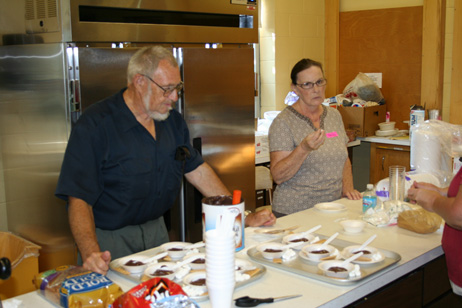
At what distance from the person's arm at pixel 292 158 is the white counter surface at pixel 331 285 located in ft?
1.36

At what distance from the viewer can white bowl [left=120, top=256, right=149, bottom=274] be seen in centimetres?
180

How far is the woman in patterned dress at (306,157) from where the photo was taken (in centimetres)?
292

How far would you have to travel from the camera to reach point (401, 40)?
207 inches

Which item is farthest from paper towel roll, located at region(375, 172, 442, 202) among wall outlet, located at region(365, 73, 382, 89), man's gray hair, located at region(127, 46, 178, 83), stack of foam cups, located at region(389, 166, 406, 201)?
wall outlet, located at region(365, 73, 382, 89)

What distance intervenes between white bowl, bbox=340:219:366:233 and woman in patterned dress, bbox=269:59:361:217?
614 millimetres

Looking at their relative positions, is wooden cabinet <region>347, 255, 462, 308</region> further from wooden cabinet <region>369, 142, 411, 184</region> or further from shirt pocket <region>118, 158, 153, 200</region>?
wooden cabinet <region>369, 142, 411, 184</region>

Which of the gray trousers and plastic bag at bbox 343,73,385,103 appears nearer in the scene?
the gray trousers

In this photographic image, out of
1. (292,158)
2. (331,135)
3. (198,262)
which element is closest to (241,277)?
(198,262)

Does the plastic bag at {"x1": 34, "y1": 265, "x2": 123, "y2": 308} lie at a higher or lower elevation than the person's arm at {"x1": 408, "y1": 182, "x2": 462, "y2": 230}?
lower

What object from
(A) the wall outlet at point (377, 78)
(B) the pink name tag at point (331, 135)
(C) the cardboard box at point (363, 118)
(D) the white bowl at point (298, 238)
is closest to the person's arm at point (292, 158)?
(B) the pink name tag at point (331, 135)

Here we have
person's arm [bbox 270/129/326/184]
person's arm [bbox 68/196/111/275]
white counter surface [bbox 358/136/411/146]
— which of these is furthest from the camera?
white counter surface [bbox 358/136/411/146]

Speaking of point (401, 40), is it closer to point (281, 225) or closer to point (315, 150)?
point (315, 150)

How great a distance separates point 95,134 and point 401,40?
13.0 feet

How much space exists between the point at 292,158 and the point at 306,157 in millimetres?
87
